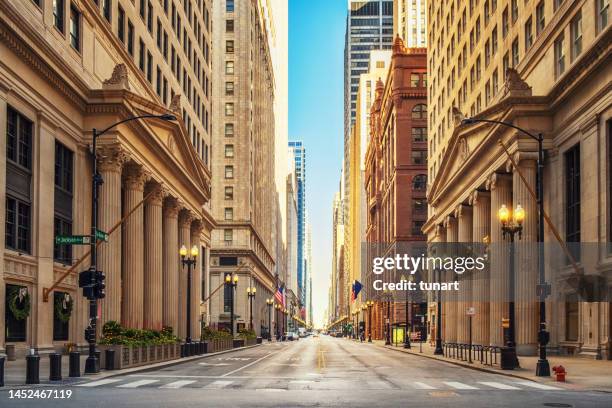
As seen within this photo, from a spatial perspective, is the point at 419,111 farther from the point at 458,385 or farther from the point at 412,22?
the point at 458,385

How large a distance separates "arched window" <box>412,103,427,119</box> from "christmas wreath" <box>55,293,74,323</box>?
274 ft

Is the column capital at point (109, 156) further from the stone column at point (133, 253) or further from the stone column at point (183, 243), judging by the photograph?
the stone column at point (183, 243)

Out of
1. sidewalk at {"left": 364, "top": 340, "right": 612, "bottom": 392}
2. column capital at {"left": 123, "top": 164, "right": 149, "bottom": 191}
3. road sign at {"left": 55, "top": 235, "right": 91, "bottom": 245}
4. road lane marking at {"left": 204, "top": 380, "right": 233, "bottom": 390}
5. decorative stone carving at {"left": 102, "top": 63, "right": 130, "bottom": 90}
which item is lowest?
sidewalk at {"left": 364, "top": 340, "right": 612, "bottom": 392}

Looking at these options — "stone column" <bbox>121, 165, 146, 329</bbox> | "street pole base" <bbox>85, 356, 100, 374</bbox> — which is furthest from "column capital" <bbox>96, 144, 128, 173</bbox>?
"street pole base" <bbox>85, 356, 100, 374</bbox>

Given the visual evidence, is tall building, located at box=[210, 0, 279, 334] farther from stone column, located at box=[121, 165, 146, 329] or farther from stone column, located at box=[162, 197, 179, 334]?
stone column, located at box=[121, 165, 146, 329]

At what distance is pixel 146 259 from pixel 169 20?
71.9ft

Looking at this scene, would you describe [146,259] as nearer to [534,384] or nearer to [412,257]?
[534,384]

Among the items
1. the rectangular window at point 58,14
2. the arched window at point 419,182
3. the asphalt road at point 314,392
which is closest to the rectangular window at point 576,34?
the asphalt road at point 314,392

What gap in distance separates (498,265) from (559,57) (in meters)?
15.3

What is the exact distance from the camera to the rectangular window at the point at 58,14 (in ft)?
130

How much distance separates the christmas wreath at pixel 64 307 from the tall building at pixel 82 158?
169 millimetres

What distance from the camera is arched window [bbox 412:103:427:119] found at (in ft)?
385

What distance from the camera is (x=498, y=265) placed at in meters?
53.7

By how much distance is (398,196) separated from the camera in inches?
4609
